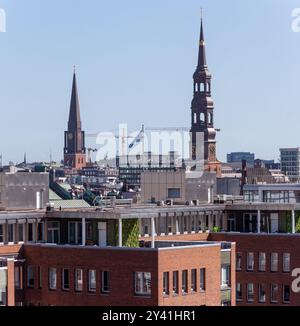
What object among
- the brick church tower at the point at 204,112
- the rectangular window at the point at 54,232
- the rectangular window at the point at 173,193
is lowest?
the rectangular window at the point at 54,232

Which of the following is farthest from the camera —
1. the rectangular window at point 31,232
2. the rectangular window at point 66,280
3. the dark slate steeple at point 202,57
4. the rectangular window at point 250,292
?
the dark slate steeple at point 202,57

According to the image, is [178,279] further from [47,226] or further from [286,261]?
[286,261]

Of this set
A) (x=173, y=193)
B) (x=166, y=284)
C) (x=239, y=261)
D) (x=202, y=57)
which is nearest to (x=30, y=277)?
(x=166, y=284)

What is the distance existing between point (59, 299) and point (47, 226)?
146 inches

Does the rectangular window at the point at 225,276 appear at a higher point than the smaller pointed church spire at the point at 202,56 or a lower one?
lower

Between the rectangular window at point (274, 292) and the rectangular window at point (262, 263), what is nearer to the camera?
the rectangular window at point (274, 292)

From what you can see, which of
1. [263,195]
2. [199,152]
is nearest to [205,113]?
[199,152]

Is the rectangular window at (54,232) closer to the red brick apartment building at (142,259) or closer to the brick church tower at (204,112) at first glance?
the red brick apartment building at (142,259)

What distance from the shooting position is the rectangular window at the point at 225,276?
1362 inches

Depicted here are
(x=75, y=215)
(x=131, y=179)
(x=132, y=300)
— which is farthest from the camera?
(x=131, y=179)

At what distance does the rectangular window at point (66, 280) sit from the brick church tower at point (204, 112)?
111 m

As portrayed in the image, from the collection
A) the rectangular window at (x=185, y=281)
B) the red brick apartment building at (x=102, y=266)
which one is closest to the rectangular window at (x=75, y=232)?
the red brick apartment building at (x=102, y=266)

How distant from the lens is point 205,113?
147 metres

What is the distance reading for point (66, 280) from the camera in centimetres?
3191
